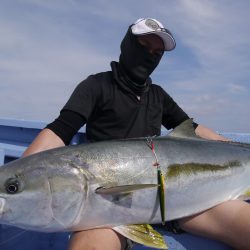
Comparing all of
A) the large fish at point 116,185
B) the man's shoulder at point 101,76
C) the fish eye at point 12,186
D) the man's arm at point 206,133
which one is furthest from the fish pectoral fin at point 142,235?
the man's arm at point 206,133

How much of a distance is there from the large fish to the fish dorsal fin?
0.11 metres

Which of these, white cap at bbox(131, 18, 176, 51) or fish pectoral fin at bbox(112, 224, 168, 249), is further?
white cap at bbox(131, 18, 176, 51)

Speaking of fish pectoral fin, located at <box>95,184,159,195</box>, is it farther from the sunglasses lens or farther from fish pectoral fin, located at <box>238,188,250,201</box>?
the sunglasses lens

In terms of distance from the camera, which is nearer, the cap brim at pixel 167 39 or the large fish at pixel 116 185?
the large fish at pixel 116 185

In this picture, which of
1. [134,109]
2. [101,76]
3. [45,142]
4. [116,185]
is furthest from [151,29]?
[116,185]

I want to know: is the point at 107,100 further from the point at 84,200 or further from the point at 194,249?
the point at 194,249

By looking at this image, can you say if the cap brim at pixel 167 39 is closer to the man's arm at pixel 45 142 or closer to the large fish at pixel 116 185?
the large fish at pixel 116 185

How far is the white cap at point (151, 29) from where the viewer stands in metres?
3.80

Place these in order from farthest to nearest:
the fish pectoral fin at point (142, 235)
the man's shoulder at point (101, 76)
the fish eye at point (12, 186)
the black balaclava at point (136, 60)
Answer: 1. the black balaclava at point (136, 60)
2. the man's shoulder at point (101, 76)
3. the fish pectoral fin at point (142, 235)
4. the fish eye at point (12, 186)

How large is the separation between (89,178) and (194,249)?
149cm

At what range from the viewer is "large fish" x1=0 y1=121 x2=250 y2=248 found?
8.68 ft

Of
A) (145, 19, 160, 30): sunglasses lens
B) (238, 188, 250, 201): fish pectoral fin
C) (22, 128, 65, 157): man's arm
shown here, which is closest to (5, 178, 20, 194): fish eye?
(22, 128, 65, 157): man's arm

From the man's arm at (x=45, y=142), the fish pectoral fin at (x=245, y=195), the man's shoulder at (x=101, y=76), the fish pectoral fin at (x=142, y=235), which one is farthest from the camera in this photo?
the man's shoulder at (x=101, y=76)

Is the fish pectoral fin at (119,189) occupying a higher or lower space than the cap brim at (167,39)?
lower
